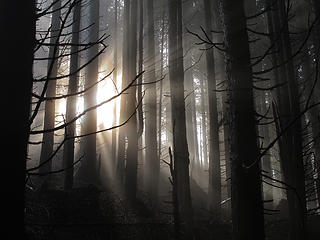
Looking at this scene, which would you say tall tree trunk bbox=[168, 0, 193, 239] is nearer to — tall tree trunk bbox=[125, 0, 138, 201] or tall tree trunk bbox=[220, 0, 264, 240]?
tall tree trunk bbox=[125, 0, 138, 201]

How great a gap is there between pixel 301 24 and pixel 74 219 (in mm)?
18314

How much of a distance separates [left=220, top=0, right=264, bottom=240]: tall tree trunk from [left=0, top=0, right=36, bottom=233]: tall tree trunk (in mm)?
2411

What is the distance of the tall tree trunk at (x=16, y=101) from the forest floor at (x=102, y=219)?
6.43 metres

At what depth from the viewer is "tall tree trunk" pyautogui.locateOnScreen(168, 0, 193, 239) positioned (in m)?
10.9

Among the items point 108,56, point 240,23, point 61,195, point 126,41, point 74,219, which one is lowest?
point 74,219

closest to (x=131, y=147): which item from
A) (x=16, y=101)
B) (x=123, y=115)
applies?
(x=123, y=115)

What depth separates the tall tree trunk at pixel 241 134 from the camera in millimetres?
3465

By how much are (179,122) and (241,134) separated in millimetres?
8329

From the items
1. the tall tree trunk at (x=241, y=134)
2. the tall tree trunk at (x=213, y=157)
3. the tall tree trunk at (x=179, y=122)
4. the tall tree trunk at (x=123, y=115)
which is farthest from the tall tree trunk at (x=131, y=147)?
the tall tree trunk at (x=241, y=134)

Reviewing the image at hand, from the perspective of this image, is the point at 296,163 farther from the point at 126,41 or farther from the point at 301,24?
the point at 301,24

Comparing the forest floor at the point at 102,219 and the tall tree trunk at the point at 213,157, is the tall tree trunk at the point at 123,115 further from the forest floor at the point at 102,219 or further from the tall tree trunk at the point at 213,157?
the tall tree trunk at the point at 213,157

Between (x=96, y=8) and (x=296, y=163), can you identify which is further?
(x=96, y=8)

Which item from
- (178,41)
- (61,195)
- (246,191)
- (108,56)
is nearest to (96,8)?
(178,41)

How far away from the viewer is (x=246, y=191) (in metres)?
3.46
